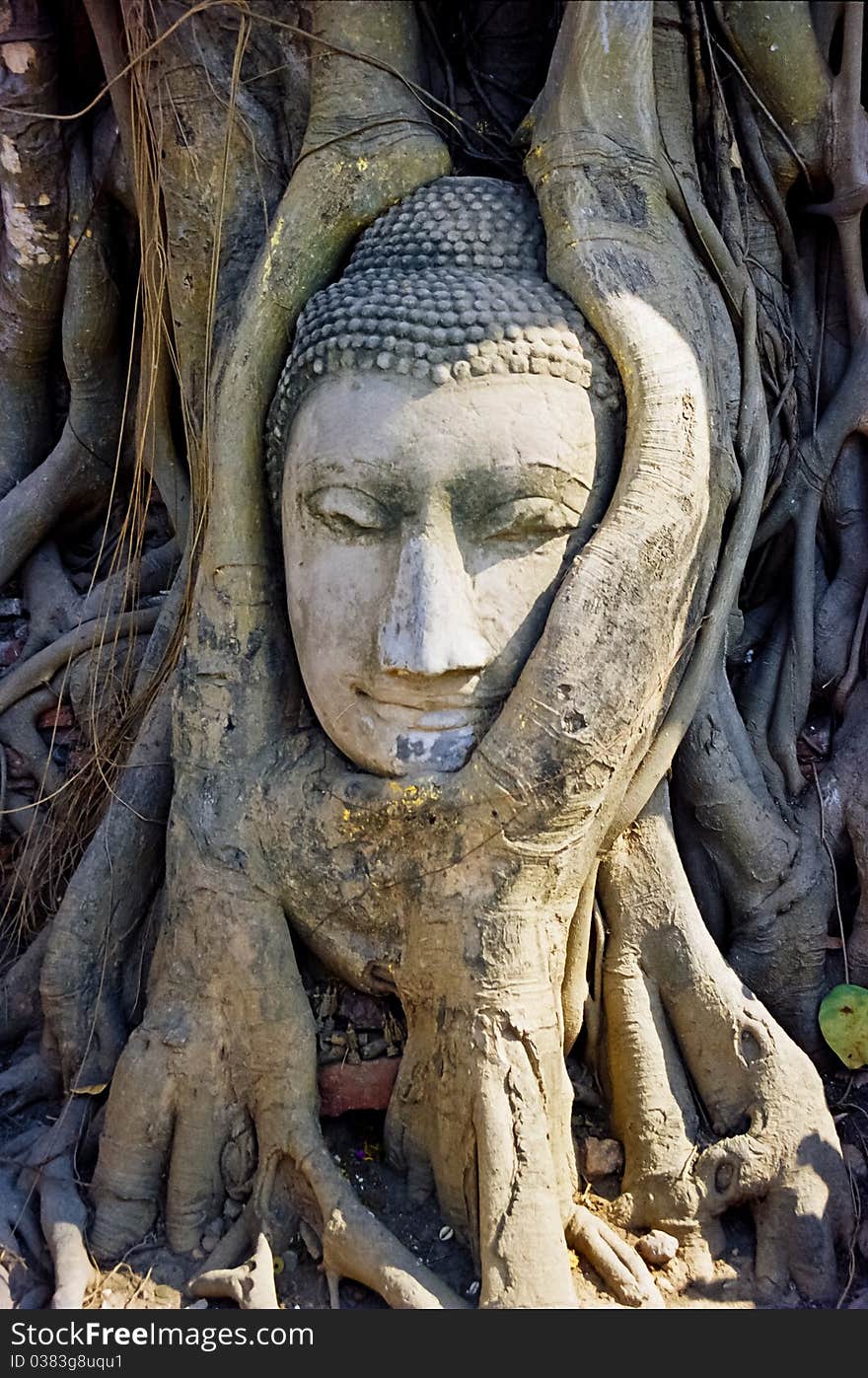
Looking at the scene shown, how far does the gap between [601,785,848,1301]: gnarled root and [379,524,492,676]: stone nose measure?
0.63 meters

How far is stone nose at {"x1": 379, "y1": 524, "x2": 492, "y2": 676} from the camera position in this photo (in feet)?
7.38

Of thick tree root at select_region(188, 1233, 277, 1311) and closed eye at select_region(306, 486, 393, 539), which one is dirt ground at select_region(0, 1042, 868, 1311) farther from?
closed eye at select_region(306, 486, 393, 539)

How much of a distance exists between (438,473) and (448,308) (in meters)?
0.33

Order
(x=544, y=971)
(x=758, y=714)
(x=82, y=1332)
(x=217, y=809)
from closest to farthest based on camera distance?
1. (x=82, y=1332)
2. (x=544, y=971)
3. (x=217, y=809)
4. (x=758, y=714)

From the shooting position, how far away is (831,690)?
9.70 feet

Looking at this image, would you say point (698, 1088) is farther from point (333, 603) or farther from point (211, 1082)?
point (333, 603)

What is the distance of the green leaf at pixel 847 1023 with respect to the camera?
8.76 feet

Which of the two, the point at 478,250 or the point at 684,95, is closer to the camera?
the point at 478,250

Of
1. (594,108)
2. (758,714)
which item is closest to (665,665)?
(758,714)

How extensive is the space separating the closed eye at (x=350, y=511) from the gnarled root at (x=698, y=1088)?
0.86 m

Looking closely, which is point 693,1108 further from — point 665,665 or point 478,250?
point 478,250

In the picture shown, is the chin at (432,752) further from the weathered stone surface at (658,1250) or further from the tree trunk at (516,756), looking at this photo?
the weathered stone surface at (658,1250)

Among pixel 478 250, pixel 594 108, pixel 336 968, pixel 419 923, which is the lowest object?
pixel 336 968

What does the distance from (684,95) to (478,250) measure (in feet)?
2.24
